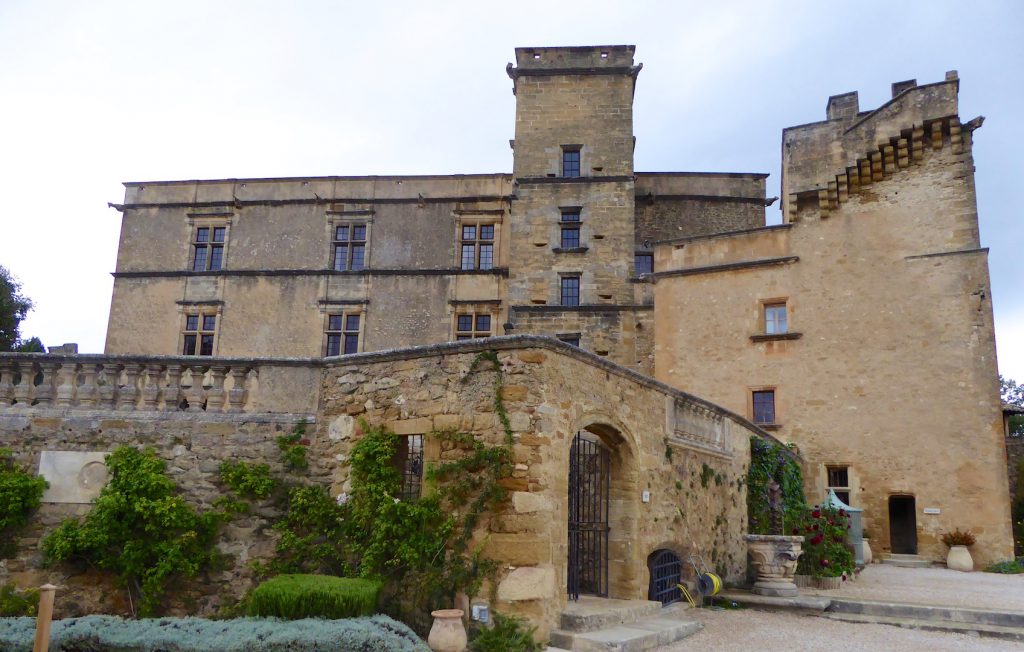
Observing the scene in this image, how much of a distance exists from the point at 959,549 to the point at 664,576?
9923mm

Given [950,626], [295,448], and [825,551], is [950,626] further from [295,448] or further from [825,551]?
[295,448]

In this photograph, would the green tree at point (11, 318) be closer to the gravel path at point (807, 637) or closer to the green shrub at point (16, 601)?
the green shrub at point (16, 601)

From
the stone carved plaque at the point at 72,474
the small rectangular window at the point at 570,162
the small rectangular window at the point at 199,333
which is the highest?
the small rectangular window at the point at 570,162

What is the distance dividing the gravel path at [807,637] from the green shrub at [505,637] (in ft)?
4.63

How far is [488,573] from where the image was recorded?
713 cm

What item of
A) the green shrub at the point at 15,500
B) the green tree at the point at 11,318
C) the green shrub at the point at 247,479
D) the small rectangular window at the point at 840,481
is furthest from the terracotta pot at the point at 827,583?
the green tree at the point at 11,318

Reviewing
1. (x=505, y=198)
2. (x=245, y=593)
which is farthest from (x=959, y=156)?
(x=245, y=593)

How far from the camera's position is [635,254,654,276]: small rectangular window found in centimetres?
2344

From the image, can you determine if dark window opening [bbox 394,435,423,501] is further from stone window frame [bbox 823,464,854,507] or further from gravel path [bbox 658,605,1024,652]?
stone window frame [bbox 823,464,854,507]

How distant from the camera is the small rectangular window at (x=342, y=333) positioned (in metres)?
23.0

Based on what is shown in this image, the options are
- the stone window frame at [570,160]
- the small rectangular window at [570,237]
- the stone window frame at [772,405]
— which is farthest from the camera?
the stone window frame at [570,160]

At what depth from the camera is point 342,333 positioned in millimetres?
23031

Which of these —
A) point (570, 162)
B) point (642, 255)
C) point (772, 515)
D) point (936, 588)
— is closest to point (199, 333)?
point (570, 162)

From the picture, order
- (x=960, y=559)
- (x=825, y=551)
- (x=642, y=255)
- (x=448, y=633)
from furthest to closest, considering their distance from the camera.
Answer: (x=642, y=255), (x=960, y=559), (x=825, y=551), (x=448, y=633)
